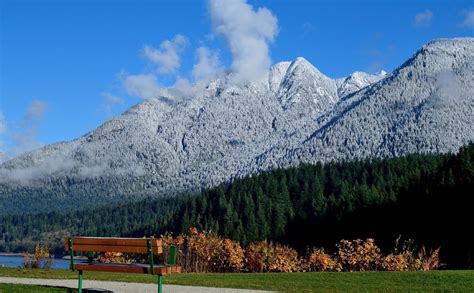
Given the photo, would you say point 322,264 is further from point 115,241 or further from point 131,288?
point 115,241

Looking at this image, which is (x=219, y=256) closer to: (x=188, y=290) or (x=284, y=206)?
(x=188, y=290)

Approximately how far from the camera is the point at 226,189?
18238cm

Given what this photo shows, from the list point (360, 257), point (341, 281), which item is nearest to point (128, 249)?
point (341, 281)

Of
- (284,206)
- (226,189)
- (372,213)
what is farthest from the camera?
(226,189)

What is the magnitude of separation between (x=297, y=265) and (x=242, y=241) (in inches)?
2608

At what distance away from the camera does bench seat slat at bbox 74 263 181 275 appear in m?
19.4

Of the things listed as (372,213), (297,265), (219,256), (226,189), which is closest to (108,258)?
(219,256)

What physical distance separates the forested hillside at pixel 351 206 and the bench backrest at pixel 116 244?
4976 centimetres

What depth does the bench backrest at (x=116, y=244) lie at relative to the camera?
1928 centimetres

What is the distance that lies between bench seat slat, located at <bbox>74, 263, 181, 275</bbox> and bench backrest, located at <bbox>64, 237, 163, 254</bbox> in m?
0.58

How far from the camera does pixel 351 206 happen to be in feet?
371

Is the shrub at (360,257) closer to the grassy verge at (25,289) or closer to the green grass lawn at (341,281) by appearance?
the green grass lawn at (341,281)

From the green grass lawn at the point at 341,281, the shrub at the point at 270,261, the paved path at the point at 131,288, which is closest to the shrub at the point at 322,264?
the shrub at the point at 270,261

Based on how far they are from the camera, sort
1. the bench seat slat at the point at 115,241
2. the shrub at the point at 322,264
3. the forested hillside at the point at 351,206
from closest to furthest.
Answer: the bench seat slat at the point at 115,241, the shrub at the point at 322,264, the forested hillside at the point at 351,206
